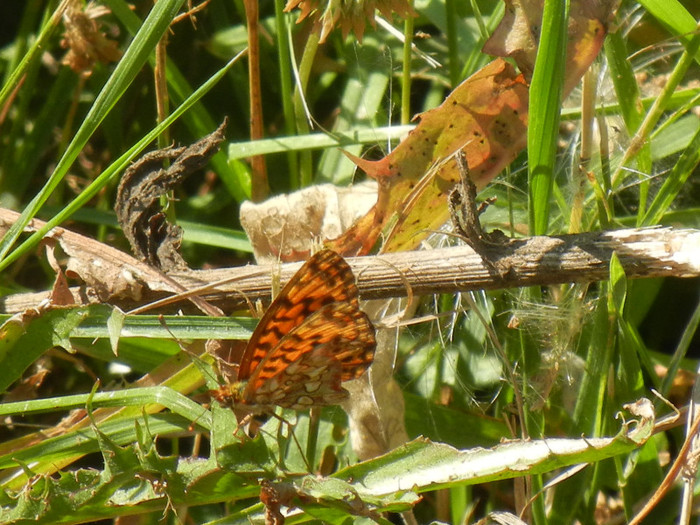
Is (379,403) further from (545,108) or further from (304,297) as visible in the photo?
(545,108)

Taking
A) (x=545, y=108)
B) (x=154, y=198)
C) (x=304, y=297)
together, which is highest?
(x=545, y=108)

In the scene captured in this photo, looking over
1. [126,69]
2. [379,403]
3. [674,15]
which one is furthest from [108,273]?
[674,15]

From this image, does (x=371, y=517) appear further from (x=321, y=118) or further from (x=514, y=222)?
(x=321, y=118)

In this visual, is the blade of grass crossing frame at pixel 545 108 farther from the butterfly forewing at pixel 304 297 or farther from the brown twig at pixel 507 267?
the butterfly forewing at pixel 304 297

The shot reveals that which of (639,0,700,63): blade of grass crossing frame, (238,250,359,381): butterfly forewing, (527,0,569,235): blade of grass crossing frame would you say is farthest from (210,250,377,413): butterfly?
(639,0,700,63): blade of grass crossing frame

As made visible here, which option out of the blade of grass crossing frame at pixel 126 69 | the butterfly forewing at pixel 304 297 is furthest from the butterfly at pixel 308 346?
the blade of grass crossing frame at pixel 126 69
